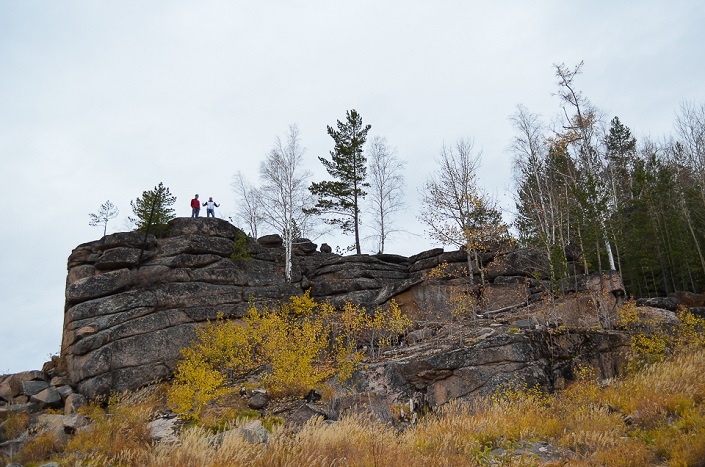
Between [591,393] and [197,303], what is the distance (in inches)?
776

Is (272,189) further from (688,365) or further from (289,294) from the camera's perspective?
(688,365)

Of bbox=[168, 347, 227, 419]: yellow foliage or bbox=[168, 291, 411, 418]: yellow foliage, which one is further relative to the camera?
bbox=[168, 291, 411, 418]: yellow foliage

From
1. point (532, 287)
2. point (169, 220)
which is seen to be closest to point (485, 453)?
point (532, 287)

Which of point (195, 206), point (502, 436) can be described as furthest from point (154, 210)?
point (502, 436)

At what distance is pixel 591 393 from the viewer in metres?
13.9

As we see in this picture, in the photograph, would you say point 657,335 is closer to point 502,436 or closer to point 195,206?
point 502,436

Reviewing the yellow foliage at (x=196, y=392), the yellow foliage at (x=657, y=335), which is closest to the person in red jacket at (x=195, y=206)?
the yellow foliage at (x=196, y=392)

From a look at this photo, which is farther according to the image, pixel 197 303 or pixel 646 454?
pixel 197 303

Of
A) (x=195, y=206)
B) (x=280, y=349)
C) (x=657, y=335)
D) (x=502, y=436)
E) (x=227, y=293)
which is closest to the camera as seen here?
(x=502, y=436)

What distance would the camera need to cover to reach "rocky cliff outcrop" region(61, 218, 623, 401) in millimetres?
21531

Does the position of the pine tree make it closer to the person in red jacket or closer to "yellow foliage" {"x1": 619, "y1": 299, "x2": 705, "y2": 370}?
the person in red jacket

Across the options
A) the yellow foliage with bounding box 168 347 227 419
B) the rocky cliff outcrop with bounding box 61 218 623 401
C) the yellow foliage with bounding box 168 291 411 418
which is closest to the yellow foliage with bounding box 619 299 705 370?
the rocky cliff outcrop with bounding box 61 218 623 401

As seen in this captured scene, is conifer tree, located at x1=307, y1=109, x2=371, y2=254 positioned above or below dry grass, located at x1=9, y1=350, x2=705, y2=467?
above

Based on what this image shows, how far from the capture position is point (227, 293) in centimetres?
2698
